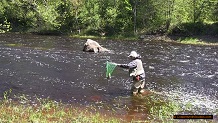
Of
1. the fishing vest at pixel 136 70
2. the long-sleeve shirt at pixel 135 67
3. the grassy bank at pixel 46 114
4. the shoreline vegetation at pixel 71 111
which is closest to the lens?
the grassy bank at pixel 46 114

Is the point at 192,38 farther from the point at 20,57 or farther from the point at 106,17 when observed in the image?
the point at 20,57

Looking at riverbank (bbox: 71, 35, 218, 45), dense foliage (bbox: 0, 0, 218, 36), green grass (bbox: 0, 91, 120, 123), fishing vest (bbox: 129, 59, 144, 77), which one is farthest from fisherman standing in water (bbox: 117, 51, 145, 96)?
dense foliage (bbox: 0, 0, 218, 36)

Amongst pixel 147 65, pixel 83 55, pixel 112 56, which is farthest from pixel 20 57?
pixel 147 65

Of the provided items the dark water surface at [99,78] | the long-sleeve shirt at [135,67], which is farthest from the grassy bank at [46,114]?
the long-sleeve shirt at [135,67]

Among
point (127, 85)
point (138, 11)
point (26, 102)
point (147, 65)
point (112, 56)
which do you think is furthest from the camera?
point (138, 11)

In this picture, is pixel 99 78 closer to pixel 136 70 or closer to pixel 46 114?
pixel 136 70

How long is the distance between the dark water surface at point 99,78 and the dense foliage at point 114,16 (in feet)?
73.4

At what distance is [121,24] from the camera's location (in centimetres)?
5497

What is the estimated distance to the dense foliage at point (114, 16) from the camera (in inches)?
2019

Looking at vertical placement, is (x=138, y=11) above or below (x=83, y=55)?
above

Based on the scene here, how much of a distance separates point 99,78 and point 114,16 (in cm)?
3562

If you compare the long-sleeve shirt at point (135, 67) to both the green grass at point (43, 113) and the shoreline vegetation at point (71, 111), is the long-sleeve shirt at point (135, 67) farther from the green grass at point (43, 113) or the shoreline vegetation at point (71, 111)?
the green grass at point (43, 113)

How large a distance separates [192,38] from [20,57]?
94.3ft

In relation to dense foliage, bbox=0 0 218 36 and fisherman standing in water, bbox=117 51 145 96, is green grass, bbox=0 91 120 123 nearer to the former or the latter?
fisherman standing in water, bbox=117 51 145 96
